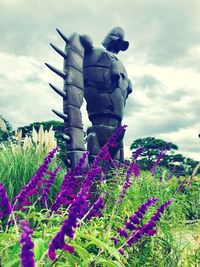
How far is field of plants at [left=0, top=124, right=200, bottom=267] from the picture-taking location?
1334 mm

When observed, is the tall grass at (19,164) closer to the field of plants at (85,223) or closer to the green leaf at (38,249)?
the field of plants at (85,223)

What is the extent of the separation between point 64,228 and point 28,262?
0.19m

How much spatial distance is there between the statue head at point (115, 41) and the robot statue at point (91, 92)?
42cm

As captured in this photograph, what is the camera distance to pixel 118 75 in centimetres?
661

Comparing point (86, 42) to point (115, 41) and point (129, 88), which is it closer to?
point (115, 41)

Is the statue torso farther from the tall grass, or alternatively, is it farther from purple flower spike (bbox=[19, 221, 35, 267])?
purple flower spike (bbox=[19, 221, 35, 267])

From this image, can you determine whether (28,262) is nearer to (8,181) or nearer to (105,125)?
(8,181)

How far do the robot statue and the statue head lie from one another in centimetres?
42

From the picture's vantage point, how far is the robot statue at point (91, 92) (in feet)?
19.0

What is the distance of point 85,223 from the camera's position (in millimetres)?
3131

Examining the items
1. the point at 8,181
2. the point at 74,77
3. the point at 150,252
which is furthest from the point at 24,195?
the point at 74,77

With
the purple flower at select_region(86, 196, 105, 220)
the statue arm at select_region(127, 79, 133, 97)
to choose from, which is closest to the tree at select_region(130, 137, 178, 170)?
the statue arm at select_region(127, 79, 133, 97)

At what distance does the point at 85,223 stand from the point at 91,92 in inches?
146

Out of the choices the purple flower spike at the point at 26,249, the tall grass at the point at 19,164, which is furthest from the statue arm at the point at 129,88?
the purple flower spike at the point at 26,249
